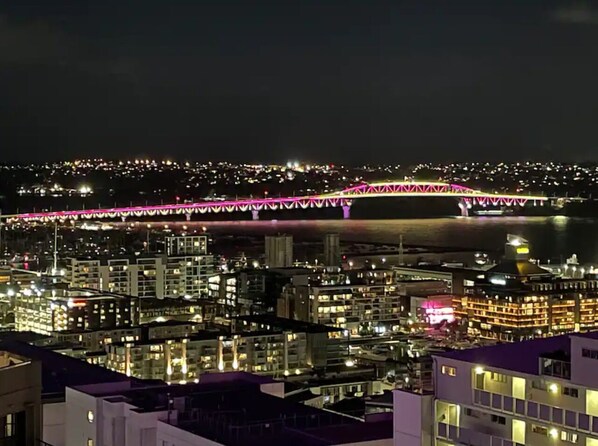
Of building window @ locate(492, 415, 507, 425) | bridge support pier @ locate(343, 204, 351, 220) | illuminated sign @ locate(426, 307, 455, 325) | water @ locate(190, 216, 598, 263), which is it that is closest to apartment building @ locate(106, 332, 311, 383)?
illuminated sign @ locate(426, 307, 455, 325)

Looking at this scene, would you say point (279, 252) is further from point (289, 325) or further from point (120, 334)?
point (120, 334)

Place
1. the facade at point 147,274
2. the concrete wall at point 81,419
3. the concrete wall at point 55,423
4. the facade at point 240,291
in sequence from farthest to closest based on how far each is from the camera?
the facade at point 147,274 → the facade at point 240,291 → the concrete wall at point 55,423 → the concrete wall at point 81,419

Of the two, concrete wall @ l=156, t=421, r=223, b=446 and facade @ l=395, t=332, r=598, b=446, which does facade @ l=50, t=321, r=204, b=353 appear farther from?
facade @ l=395, t=332, r=598, b=446

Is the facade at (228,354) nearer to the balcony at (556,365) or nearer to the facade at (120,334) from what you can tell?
the facade at (120,334)

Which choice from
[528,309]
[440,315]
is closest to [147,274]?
[440,315]

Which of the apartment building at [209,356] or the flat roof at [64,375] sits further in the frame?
the apartment building at [209,356]

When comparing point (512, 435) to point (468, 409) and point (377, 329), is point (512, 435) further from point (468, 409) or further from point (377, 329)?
point (377, 329)

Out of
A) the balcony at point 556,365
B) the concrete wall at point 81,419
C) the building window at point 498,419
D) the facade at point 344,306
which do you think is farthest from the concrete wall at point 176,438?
the facade at point 344,306
